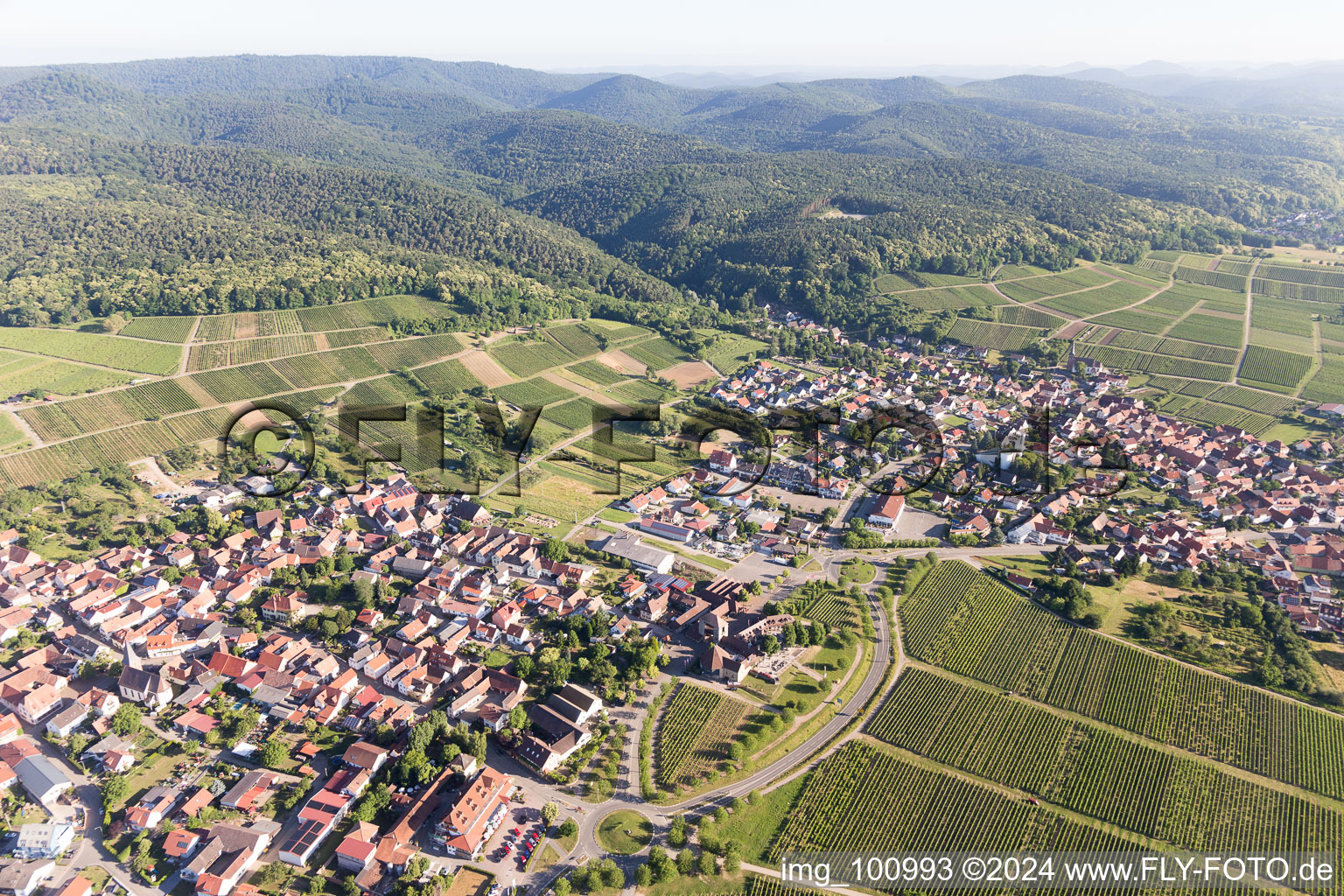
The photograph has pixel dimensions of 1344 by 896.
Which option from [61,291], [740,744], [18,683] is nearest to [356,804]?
[740,744]

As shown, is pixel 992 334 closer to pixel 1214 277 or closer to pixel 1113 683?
pixel 1214 277

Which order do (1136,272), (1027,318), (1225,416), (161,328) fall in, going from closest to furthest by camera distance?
(1225,416)
(161,328)
(1027,318)
(1136,272)

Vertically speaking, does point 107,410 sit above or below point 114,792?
above

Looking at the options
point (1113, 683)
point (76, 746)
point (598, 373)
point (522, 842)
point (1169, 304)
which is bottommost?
point (1113, 683)

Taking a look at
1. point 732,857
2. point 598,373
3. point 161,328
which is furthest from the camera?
point 598,373

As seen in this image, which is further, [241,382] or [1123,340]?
[1123,340]

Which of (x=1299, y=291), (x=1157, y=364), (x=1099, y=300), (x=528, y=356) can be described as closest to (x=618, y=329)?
(x=528, y=356)

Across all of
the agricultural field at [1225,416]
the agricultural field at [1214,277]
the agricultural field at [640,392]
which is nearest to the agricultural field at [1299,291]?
the agricultural field at [1214,277]
